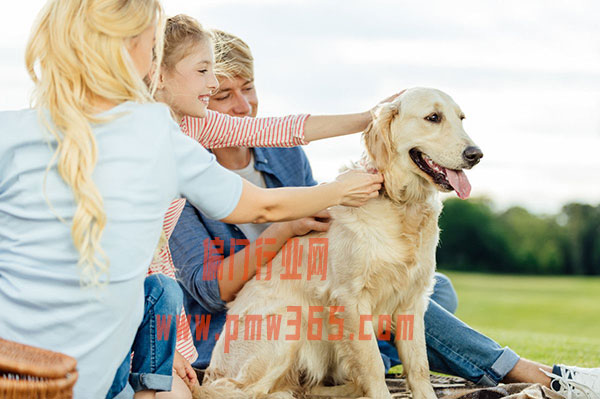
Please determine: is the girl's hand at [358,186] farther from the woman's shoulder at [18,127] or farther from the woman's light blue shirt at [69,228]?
the woman's shoulder at [18,127]

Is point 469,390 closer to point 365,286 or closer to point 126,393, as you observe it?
point 365,286

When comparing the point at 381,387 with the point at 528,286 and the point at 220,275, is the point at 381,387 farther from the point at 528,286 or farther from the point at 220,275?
the point at 528,286

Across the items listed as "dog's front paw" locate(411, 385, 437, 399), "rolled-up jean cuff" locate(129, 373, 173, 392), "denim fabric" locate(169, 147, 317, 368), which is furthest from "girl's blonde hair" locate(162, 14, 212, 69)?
"dog's front paw" locate(411, 385, 437, 399)

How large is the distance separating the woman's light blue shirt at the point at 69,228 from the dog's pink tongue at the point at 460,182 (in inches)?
56.1

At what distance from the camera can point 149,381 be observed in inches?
98.0

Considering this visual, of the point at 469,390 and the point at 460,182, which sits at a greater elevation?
the point at 460,182

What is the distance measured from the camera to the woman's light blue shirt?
6.32 ft

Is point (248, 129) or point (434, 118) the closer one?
point (434, 118)

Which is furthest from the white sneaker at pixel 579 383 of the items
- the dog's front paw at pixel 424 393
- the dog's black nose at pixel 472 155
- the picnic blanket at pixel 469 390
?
the dog's black nose at pixel 472 155

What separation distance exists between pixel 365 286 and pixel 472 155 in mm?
777

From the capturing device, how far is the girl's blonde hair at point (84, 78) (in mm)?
1861

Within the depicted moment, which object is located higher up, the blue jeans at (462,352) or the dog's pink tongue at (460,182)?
the dog's pink tongue at (460,182)

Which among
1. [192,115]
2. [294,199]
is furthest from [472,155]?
[192,115]

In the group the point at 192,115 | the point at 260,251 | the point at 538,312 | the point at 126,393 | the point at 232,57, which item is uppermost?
the point at 232,57
